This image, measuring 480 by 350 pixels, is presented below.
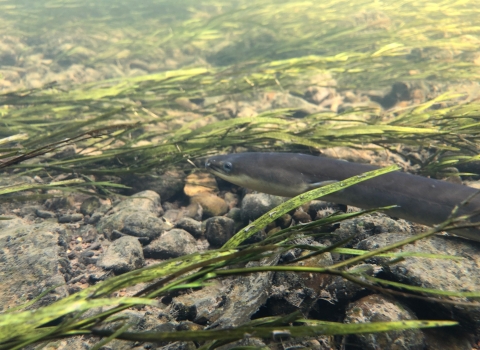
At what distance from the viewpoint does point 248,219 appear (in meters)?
3.10

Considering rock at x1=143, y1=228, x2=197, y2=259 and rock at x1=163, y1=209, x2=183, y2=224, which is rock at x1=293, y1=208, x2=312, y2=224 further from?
rock at x1=163, y1=209, x2=183, y2=224

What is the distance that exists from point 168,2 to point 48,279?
27012 millimetres

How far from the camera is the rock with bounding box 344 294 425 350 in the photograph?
1.55 metres

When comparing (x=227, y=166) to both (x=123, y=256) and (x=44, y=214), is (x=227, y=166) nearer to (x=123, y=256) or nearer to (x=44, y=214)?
(x=123, y=256)

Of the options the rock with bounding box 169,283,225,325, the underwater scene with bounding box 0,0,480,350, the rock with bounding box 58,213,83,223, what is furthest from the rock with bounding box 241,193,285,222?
the rock with bounding box 58,213,83,223

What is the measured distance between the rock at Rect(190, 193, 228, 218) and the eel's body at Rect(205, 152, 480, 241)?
0.39m

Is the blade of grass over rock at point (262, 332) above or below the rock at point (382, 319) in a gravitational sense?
above

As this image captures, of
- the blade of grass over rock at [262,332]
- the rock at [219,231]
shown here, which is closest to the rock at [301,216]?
the rock at [219,231]

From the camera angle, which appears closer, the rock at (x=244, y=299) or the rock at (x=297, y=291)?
the rock at (x=244, y=299)

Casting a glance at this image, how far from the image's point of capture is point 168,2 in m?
24.5

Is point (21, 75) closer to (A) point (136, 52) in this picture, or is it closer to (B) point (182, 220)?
(A) point (136, 52)

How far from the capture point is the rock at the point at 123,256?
8.34 ft

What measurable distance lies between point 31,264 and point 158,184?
1.63 metres

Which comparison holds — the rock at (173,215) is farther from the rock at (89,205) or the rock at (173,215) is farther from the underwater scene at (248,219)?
the rock at (89,205)
